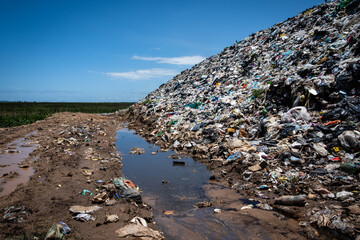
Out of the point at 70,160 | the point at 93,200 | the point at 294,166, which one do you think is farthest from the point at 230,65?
the point at 93,200

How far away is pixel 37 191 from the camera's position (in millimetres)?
3424

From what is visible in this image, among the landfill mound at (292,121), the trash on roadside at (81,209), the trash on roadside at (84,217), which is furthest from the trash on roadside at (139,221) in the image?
the landfill mound at (292,121)

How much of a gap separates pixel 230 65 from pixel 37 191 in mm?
11778

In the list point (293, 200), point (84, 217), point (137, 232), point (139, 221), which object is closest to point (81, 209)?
point (84, 217)

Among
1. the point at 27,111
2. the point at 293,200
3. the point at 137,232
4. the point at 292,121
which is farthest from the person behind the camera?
the point at 27,111

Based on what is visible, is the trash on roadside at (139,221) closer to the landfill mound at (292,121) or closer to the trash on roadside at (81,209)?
the trash on roadside at (81,209)

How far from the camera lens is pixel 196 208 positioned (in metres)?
3.37

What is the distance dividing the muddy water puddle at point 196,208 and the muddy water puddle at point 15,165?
2186 millimetres

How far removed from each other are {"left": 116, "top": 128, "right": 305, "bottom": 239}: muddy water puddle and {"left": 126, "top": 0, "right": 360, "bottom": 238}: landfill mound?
40cm

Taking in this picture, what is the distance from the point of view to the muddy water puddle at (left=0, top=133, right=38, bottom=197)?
3852 mm

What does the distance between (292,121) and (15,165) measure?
24.5ft

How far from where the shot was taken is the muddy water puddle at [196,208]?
2.69 meters

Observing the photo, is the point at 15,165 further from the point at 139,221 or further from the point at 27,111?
the point at 27,111

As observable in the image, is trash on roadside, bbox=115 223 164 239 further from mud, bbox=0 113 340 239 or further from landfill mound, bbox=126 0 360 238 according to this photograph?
landfill mound, bbox=126 0 360 238
